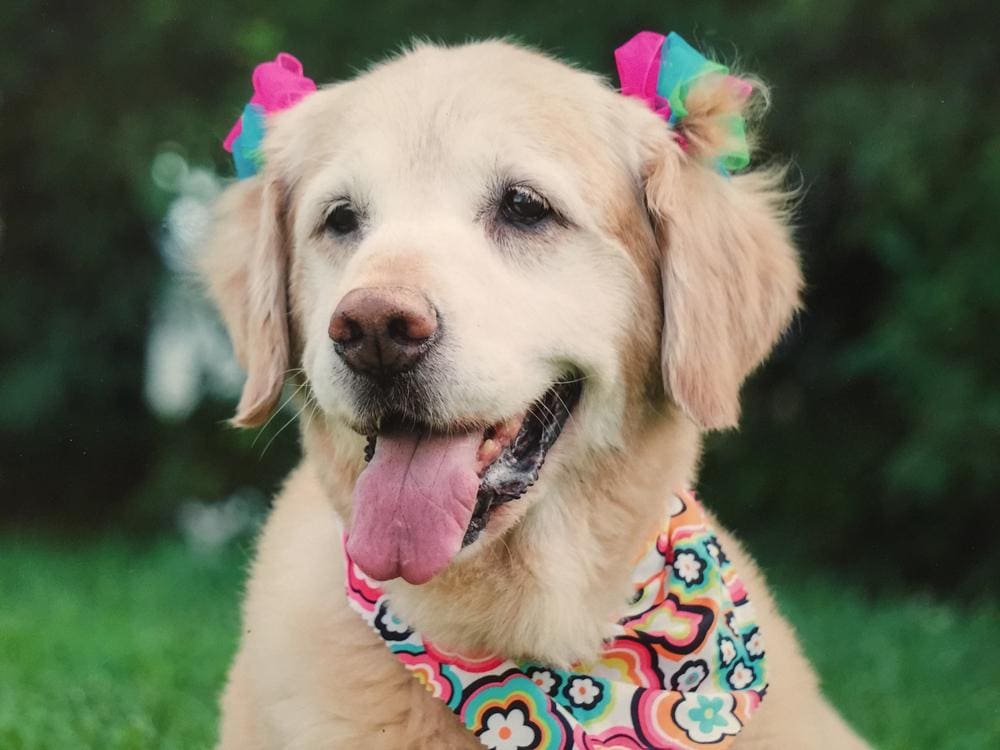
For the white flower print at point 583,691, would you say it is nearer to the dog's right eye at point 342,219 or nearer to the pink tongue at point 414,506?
the pink tongue at point 414,506

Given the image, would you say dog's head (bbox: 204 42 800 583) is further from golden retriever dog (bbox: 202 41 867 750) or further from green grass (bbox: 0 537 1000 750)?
green grass (bbox: 0 537 1000 750)

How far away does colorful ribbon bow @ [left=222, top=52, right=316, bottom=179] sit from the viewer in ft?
12.4

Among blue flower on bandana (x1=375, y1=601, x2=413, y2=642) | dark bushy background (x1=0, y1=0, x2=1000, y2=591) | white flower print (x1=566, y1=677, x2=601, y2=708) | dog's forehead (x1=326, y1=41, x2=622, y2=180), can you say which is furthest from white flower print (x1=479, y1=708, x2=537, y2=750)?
dark bushy background (x1=0, y1=0, x2=1000, y2=591)

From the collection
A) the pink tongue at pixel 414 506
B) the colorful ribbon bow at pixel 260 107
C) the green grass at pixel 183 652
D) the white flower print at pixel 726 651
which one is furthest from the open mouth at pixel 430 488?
the green grass at pixel 183 652

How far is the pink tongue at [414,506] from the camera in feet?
9.59

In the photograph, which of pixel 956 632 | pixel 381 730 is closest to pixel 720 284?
pixel 381 730

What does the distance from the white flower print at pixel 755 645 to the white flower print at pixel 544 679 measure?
543 millimetres

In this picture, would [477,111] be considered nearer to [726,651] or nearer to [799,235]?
[726,651]

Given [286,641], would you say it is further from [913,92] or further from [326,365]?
[913,92]

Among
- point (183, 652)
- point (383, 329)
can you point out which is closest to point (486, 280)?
point (383, 329)

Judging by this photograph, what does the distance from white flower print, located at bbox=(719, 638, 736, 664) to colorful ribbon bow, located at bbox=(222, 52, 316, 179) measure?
1764mm

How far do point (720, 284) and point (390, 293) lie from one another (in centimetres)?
97

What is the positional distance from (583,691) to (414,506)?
722 millimetres

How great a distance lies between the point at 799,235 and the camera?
840cm
